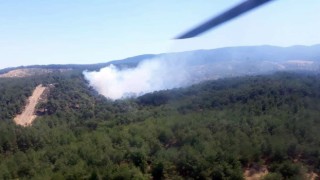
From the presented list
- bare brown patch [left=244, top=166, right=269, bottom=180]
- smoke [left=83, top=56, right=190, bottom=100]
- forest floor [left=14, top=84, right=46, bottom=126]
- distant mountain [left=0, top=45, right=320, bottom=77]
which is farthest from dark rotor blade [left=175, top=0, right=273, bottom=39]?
distant mountain [left=0, top=45, right=320, bottom=77]

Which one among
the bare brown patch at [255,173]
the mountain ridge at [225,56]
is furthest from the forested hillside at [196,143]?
the mountain ridge at [225,56]

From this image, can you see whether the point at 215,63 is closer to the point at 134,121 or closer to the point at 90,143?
the point at 134,121

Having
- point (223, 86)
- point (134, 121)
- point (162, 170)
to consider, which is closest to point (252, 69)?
point (223, 86)

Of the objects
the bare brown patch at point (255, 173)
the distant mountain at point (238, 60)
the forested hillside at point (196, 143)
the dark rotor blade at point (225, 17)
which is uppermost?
the dark rotor blade at point (225, 17)

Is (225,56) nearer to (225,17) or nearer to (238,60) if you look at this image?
(238,60)

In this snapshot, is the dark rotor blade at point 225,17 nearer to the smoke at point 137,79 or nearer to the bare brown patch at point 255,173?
the bare brown patch at point 255,173

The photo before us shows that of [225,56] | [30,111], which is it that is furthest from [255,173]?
[225,56]
